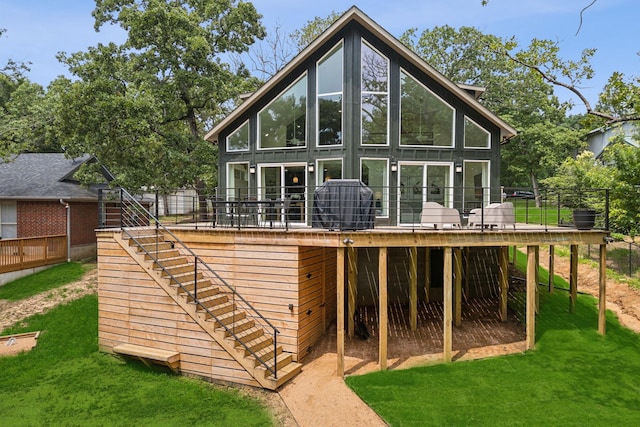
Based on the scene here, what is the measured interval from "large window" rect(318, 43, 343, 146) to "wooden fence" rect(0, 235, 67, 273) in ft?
39.1

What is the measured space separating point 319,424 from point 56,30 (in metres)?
19.4

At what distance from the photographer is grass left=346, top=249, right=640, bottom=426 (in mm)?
6613

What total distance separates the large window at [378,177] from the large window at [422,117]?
932mm

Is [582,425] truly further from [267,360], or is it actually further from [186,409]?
[186,409]

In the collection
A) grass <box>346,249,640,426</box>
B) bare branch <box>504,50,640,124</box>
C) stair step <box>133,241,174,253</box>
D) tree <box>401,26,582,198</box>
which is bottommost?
grass <box>346,249,640,426</box>

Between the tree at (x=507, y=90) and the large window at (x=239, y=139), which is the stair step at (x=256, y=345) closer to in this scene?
the large window at (x=239, y=139)

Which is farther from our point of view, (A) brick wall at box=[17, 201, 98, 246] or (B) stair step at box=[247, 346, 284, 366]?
(A) brick wall at box=[17, 201, 98, 246]

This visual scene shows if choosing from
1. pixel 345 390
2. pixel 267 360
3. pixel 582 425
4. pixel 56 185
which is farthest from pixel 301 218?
pixel 56 185

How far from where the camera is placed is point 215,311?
8617 millimetres

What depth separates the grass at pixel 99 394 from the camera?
23.0 feet

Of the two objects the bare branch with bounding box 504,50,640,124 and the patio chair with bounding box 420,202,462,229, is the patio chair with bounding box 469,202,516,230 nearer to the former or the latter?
the patio chair with bounding box 420,202,462,229

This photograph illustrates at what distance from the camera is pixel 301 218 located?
11867 mm

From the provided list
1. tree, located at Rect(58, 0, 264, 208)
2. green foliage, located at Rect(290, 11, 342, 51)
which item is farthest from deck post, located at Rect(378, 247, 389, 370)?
green foliage, located at Rect(290, 11, 342, 51)

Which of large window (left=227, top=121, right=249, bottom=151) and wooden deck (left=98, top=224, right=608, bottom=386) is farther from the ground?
large window (left=227, top=121, right=249, bottom=151)
